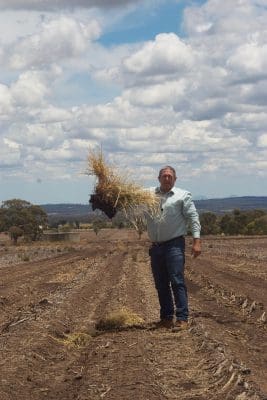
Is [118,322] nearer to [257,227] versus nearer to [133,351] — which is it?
[133,351]

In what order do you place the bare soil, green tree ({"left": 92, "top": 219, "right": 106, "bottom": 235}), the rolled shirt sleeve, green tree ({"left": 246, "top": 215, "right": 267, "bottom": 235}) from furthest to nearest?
green tree ({"left": 246, "top": 215, "right": 267, "bottom": 235})
green tree ({"left": 92, "top": 219, "right": 106, "bottom": 235})
the rolled shirt sleeve
the bare soil

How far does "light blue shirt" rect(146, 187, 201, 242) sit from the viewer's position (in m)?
9.71

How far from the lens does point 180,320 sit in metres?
9.55

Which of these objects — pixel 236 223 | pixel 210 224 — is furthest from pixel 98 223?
pixel 210 224

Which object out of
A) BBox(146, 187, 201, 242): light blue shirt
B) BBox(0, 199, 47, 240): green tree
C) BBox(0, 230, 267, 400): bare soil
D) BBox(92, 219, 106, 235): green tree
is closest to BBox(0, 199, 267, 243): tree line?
BBox(0, 199, 47, 240): green tree

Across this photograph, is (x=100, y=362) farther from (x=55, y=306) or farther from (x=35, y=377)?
(x=55, y=306)

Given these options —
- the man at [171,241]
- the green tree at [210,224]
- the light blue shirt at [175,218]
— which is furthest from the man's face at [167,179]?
the green tree at [210,224]

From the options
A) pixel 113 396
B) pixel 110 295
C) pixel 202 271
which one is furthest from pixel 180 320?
pixel 202 271

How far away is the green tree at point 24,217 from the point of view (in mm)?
76750

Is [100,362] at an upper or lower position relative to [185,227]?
lower

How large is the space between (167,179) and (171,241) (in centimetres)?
86

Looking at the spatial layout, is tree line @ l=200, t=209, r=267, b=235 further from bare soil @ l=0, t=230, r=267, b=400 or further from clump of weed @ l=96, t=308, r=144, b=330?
clump of weed @ l=96, t=308, r=144, b=330

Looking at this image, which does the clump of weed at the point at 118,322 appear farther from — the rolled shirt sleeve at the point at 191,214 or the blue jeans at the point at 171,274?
A: the rolled shirt sleeve at the point at 191,214

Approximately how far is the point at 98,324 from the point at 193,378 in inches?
144
